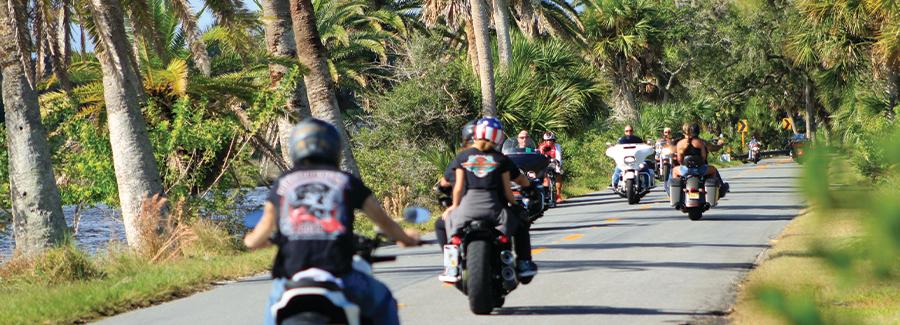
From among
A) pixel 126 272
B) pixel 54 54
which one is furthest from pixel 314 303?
pixel 54 54

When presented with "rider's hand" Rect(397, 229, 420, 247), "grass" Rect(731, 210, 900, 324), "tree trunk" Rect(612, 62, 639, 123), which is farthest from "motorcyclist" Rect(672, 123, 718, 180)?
"tree trunk" Rect(612, 62, 639, 123)

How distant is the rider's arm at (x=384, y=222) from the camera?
5305 mm

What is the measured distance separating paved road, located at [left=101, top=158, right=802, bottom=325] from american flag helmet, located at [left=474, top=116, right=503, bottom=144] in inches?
56.0

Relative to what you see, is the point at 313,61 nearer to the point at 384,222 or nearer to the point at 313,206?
the point at 384,222

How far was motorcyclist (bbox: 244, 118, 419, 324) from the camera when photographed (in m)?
4.95

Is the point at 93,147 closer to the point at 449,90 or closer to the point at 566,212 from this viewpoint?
the point at 566,212

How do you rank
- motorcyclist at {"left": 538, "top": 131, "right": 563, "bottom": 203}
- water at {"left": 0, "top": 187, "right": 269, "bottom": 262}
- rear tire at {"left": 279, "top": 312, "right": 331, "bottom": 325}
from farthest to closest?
motorcyclist at {"left": 538, "top": 131, "right": 563, "bottom": 203}, water at {"left": 0, "top": 187, "right": 269, "bottom": 262}, rear tire at {"left": 279, "top": 312, "right": 331, "bottom": 325}

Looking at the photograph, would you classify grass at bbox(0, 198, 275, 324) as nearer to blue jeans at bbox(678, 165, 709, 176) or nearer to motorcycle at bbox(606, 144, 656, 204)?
blue jeans at bbox(678, 165, 709, 176)

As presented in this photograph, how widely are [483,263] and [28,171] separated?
11.2 meters

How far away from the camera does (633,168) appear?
24.0 meters

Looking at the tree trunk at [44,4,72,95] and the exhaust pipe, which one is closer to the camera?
the exhaust pipe

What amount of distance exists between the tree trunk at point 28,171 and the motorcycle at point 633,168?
10.8 metres

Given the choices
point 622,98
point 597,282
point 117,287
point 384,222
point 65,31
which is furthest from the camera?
point 622,98

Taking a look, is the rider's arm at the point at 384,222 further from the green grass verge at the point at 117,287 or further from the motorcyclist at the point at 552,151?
→ the motorcyclist at the point at 552,151
